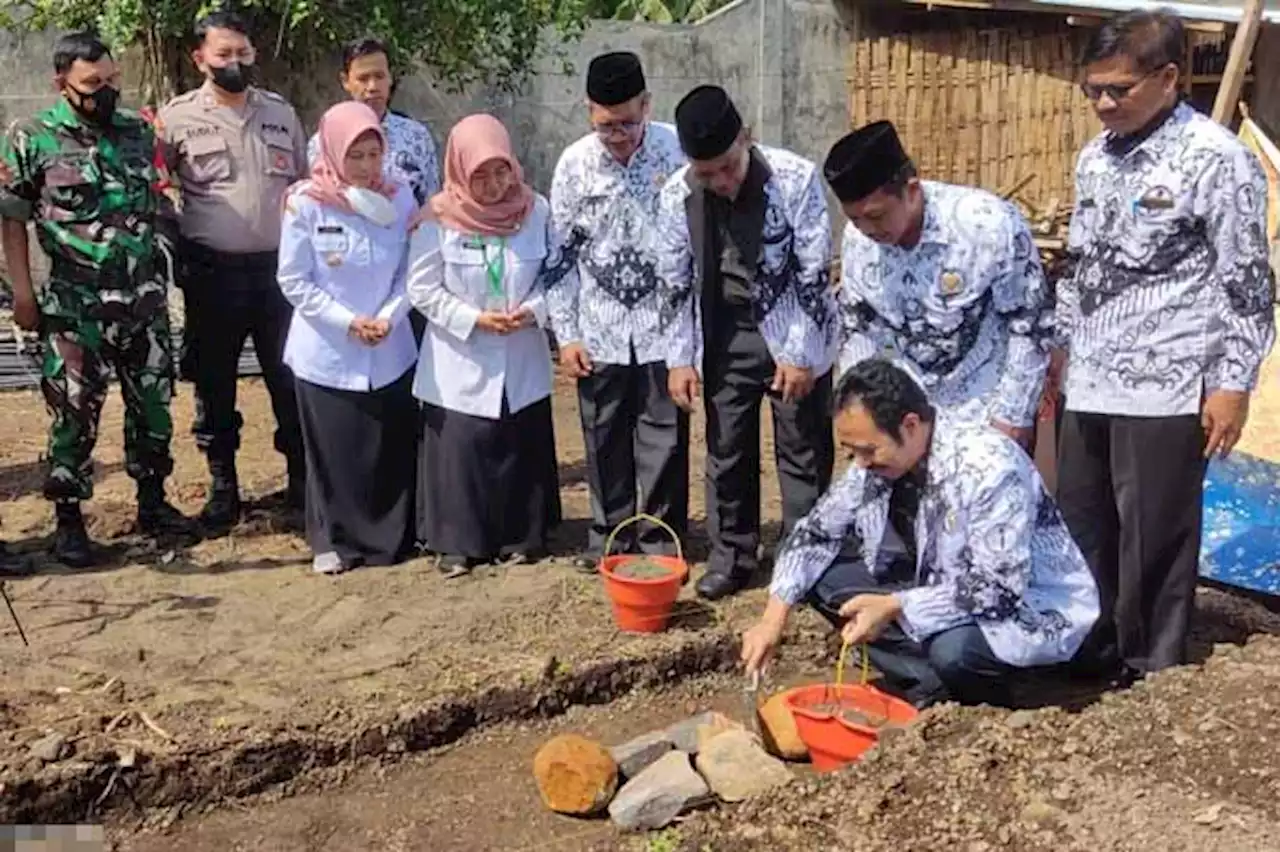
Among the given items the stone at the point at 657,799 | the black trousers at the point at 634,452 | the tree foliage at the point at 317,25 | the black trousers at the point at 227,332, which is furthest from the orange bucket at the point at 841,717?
the tree foliage at the point at 317,25

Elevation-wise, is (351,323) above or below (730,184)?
below

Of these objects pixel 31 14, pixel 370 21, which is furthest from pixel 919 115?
pixel 31 14

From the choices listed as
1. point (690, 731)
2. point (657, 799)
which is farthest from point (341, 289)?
point (657, 799)

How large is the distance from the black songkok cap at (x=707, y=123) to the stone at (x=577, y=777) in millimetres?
1984

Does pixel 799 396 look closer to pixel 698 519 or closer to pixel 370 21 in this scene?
pixel 698 519

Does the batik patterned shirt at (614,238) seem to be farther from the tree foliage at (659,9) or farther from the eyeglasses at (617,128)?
the tree foliage at (659,9)

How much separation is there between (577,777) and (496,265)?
7.42 ft

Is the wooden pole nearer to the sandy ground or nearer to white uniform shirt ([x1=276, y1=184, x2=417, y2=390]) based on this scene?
the sandy ground

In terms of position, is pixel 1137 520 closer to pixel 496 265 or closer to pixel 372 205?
pixel 496 265

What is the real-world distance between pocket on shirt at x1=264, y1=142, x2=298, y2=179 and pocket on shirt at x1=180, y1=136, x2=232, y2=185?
0.16 m

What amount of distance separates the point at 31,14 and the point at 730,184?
6142mm

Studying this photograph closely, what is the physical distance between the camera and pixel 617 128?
5.65 meters

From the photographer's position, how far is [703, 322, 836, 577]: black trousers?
569 cm

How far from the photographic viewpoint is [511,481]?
6.16 m
